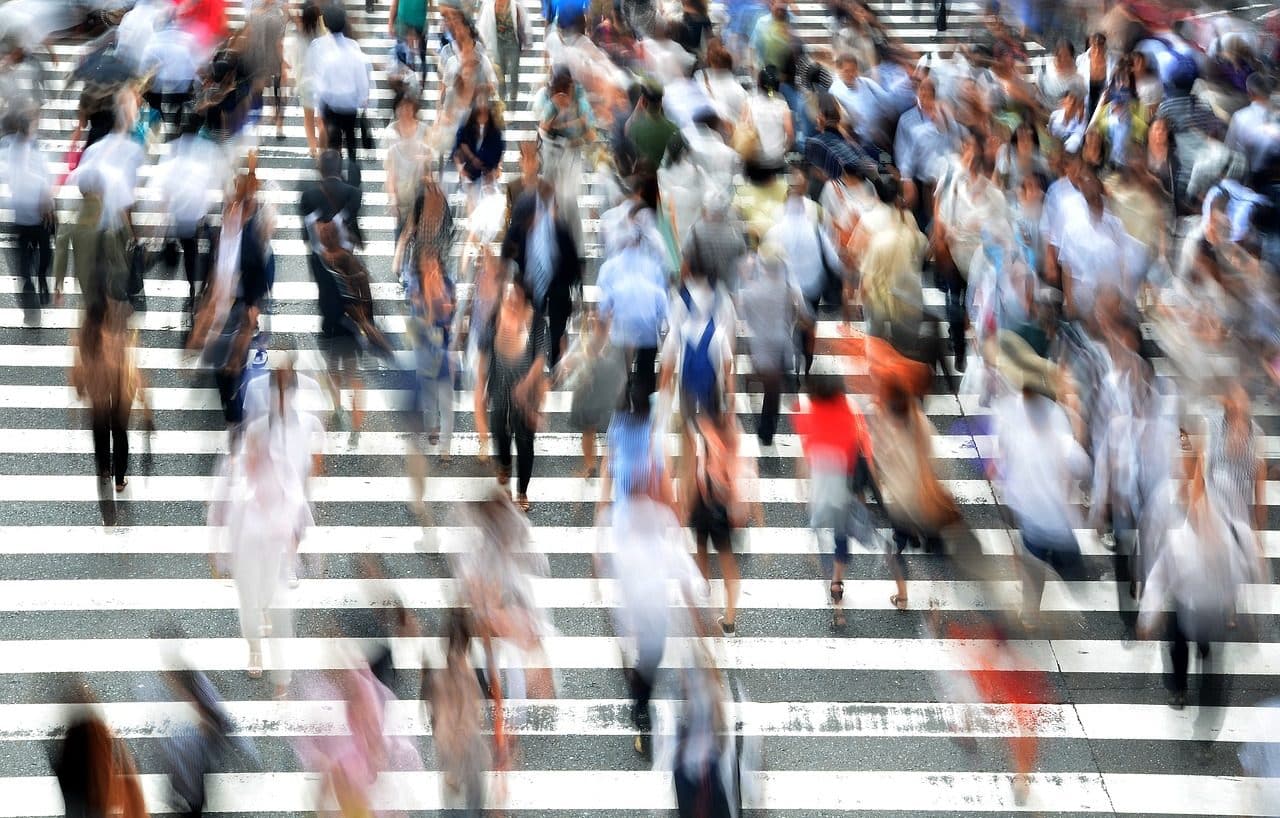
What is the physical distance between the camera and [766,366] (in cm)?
1052

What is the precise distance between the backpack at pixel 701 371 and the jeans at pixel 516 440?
1.23 m

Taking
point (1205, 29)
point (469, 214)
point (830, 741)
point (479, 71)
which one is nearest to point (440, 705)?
point (830, 741)

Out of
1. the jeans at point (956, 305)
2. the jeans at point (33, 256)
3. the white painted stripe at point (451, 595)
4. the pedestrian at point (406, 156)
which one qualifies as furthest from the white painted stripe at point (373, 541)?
the jeans at point (33, 256)

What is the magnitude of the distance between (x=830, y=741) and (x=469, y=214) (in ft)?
17.8

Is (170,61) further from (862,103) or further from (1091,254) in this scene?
(1091,254)

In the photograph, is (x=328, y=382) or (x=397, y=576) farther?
(x=328, y=382)

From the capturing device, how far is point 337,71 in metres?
13.9

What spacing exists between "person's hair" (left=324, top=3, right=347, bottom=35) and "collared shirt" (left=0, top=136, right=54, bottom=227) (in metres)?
3.29

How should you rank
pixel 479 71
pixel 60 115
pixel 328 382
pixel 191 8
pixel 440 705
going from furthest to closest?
pixel 60 115, pixel 191 8, pixel 479 71, pixel 328 382, pixel 440 705

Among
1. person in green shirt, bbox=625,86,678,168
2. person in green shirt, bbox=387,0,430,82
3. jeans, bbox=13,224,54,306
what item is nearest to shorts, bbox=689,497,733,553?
person in green shirt, bbox=625,86,678,168

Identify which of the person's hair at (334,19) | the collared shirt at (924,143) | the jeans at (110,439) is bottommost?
the jeans at (110,439)

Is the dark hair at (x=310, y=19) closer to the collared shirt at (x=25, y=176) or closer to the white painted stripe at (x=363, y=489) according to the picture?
the collared shirt at (x=25, y=176)

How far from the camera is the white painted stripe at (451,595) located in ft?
31.1

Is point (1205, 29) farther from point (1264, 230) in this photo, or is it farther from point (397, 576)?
point (397, 576)
